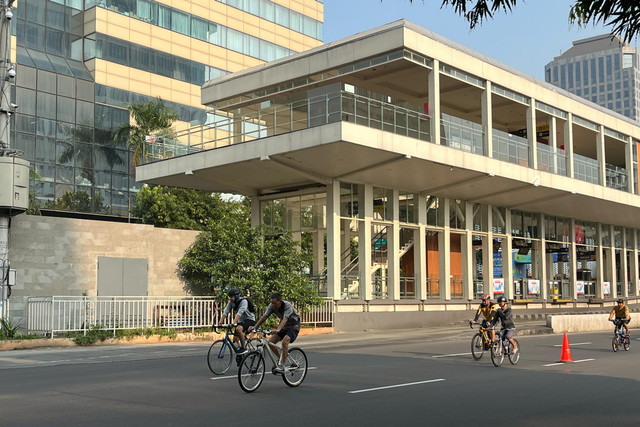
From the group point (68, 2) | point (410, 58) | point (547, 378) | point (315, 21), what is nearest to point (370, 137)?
point (410, 58)

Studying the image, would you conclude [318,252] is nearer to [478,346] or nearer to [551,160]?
[551,160]

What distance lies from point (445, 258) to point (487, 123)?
682 cm

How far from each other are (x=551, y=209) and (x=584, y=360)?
1015 inches

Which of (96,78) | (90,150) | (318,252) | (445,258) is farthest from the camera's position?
(96,78)

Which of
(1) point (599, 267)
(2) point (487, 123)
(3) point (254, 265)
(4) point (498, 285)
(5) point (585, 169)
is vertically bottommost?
(4) point (498, 285)

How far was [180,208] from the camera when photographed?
160ft

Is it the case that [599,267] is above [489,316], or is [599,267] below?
above

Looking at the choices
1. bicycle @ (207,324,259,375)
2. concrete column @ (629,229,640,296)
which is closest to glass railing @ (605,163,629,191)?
concrete column @ (629,229,640,296)

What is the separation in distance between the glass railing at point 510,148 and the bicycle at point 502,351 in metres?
17.6

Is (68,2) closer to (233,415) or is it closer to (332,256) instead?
(332,256)

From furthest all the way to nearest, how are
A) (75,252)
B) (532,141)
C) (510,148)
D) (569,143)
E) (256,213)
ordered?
1. (569,143)
2. (532,141)
3. (256,213)
4. (510,148)
5. (75,252)

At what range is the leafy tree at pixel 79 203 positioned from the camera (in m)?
55.5

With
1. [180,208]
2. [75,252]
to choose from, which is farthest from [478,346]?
[180,208]

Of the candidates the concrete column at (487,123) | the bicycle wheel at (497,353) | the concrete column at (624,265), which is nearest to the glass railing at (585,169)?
the concrete column at (487,123)
